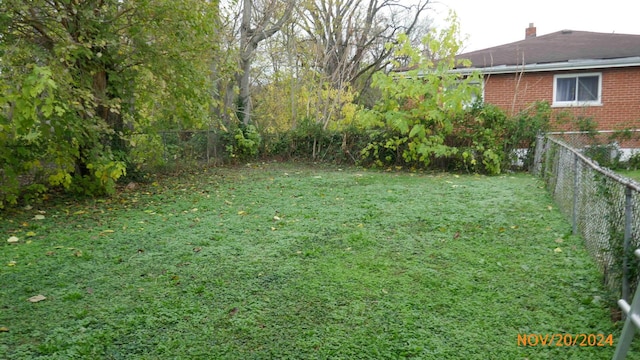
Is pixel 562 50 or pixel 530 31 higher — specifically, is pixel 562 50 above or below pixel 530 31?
below

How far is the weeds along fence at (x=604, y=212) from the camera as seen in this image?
332 cm

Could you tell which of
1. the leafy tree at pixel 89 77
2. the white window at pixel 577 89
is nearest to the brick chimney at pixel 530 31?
the white window at pixel 577 89

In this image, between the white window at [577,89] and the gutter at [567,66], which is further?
the white window at [577,89]

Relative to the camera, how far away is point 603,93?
599 inches

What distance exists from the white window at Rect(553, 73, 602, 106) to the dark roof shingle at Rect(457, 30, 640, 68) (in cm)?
70

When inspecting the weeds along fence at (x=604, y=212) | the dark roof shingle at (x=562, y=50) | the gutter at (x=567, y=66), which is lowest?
the weeds along fence at (x=604, y=212)

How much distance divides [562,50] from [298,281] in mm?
16183

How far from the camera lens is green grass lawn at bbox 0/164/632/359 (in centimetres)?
311

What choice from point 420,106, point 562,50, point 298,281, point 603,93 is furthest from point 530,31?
point 298,281

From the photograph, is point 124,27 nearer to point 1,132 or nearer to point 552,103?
point 1,132

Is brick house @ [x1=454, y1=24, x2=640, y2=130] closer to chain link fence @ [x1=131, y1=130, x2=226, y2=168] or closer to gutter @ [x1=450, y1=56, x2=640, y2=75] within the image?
gutter @ [x1=450, y1=56, x2=640, y2=75]

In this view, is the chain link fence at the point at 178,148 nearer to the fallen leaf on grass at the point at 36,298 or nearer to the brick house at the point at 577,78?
the fallen leaf on grass at the point at 36,298

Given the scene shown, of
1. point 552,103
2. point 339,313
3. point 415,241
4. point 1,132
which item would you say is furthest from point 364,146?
point 339,313

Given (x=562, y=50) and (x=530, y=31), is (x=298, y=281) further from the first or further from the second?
(x=530, y=31)
